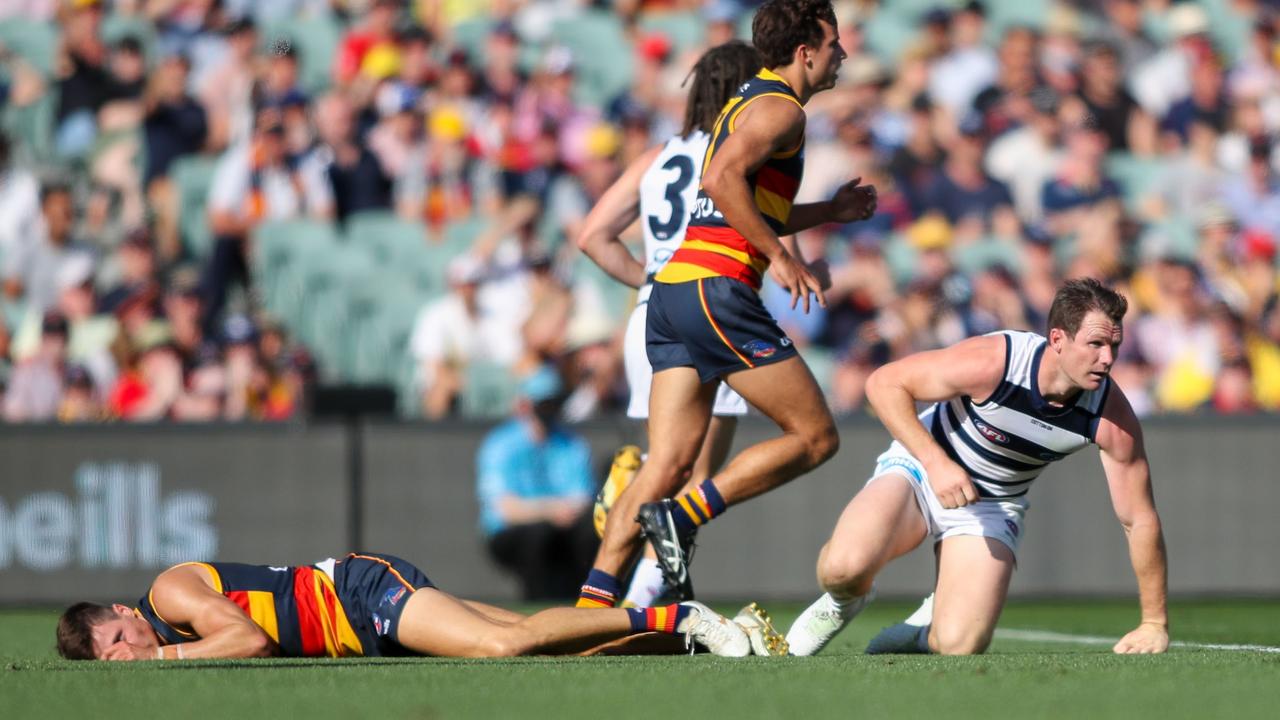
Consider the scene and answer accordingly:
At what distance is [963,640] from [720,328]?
1509mm

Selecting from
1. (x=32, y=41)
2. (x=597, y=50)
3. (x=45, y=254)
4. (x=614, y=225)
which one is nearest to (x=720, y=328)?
(x=614, y=225)

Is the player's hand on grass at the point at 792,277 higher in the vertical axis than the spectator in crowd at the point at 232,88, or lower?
lower

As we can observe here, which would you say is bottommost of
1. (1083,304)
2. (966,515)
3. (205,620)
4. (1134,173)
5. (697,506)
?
(205,620)

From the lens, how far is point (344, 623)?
6539 millimetres

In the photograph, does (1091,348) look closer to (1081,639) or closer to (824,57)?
(824,57)

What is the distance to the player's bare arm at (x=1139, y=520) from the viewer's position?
659 cm

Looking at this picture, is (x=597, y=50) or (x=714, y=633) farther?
(x=597, y=50)

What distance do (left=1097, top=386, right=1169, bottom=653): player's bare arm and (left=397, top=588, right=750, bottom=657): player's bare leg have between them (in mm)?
1459

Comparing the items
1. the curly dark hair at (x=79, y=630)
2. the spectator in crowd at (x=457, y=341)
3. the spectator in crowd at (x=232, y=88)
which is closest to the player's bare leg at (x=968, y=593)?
the curly dark hair at (x=79, y=630)

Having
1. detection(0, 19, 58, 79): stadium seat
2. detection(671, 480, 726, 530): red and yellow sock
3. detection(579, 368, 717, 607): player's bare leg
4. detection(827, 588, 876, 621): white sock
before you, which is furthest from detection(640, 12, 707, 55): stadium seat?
detection(671, 480, 726, 530): red and yellow sock

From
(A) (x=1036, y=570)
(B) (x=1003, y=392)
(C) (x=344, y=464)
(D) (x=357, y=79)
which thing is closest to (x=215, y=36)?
(D) (x=357, y=79)

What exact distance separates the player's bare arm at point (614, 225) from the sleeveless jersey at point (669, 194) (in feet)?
0.31

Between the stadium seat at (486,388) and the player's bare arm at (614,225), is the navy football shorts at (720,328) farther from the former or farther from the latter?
the stadium seat at (486,388)

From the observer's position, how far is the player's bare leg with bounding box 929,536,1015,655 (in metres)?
6.87
